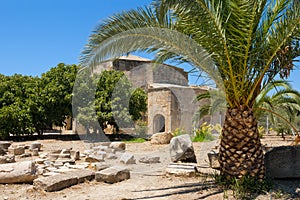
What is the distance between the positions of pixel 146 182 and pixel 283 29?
413 centimetres

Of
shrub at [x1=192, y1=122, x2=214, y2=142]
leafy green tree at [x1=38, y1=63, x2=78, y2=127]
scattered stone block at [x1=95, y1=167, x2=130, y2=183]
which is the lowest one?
scattered stone block at [x1=95, y1=167, x2=130, y2=183]

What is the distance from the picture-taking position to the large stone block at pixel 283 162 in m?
6.27

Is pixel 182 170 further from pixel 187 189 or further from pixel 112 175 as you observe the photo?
pixel 112 175

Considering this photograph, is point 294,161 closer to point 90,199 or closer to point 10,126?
point 90,199

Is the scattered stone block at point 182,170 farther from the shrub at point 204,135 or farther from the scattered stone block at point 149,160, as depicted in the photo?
the shrub at point 204,135

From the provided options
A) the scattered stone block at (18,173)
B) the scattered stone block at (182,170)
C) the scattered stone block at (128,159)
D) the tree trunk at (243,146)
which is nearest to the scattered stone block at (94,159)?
the scattered stone block at (128,159)

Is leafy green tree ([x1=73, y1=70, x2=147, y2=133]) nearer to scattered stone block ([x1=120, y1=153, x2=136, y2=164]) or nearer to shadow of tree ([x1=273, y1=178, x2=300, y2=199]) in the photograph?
scattered stone block ([x1=120, y1=153, x2=136, y2=164])

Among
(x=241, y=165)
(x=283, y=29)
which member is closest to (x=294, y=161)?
(x=241, y=165)

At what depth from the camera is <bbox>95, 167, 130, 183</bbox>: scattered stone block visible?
6902 mm

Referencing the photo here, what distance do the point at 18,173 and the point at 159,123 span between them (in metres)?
17.5

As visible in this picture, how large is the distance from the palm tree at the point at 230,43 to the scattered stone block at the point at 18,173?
9.50ft

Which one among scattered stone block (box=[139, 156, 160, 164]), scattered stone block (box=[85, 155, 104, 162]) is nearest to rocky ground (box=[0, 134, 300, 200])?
scattered stone block (box=[139, 156, 160, 164])

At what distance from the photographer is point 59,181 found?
6289 mm

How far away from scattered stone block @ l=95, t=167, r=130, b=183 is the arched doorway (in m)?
15.9
